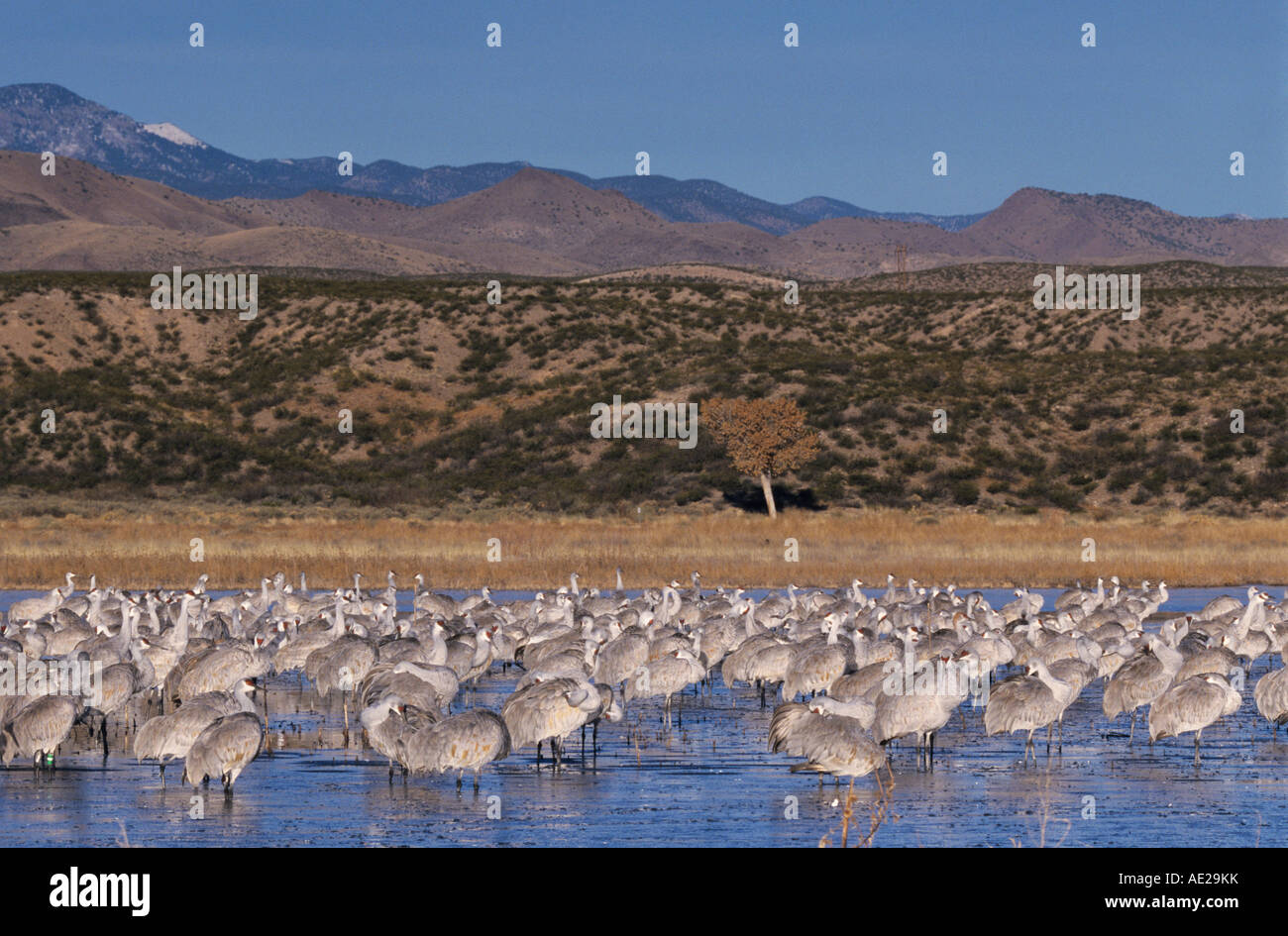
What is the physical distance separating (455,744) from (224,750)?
2.28 m

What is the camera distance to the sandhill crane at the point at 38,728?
17.9m

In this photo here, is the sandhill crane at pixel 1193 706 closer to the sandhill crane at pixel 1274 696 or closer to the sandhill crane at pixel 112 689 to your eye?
the sandhill crane at pixel 1274 696

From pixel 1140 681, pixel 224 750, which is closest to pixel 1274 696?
pixel 1140 681

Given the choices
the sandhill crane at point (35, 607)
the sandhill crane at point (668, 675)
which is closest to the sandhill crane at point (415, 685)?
the sandhill crane at point (668, 675)

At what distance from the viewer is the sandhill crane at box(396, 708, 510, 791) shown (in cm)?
1711

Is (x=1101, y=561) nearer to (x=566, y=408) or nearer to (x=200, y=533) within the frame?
(x=200, y=533)

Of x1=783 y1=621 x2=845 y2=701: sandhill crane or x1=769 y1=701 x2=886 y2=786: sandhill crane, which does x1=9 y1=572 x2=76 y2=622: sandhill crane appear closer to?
x1=783 y1=621 x2=845 y2=701: sandhill crane

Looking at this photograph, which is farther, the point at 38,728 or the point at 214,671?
the point at 214,671

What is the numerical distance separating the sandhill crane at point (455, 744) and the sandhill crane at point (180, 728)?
1823 millimetres

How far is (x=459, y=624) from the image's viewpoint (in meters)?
28.0

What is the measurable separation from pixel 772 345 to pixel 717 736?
83343 millimetres

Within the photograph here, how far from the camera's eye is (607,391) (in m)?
89.1

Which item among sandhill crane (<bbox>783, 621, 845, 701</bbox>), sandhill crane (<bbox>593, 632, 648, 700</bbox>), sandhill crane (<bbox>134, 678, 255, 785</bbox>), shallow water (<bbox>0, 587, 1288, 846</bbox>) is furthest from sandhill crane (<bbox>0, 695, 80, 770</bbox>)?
sandhill crane (<bbox>783, 621, 845, 701</bbox>)

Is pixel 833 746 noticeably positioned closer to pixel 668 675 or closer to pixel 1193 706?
pixel 1193 706
